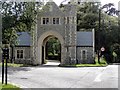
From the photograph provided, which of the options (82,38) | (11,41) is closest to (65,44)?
(82,38)

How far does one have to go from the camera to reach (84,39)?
5519 centimetres

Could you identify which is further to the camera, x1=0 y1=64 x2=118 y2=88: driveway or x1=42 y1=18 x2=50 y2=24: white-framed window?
x1=42 y1=18 x2=50 y2=24: white-framed window

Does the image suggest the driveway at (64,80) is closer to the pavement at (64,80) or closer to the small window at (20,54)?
the pavement at (64,80)

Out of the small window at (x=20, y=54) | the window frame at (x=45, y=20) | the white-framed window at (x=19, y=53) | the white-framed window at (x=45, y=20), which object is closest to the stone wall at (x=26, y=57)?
the white-framed window at (x=19, y=53)

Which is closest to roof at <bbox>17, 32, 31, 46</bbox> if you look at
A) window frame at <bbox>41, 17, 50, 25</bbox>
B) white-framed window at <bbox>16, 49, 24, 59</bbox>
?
white-framed window at <bbox>16, 49, 24, 59</bbox>

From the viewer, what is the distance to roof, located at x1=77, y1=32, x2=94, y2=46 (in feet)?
178

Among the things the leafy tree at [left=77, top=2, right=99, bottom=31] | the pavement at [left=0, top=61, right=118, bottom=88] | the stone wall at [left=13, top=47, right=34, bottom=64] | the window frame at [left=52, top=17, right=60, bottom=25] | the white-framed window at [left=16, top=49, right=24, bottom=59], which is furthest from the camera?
the leafy tree at [left=77, top=2, right=99, bottom=31]

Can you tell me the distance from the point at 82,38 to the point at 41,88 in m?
Answer: 36.0

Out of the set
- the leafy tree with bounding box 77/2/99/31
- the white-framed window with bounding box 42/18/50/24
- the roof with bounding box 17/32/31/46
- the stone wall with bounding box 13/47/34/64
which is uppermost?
the leafy tree with bounding box 77/2/99/31

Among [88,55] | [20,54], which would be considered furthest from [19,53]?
[88,55]

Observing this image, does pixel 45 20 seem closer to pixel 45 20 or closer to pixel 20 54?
pixel 45 20

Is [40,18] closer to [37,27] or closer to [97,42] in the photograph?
[37,27]

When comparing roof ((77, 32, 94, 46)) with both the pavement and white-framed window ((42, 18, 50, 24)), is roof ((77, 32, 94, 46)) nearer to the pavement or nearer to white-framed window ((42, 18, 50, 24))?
white-framed window ((42, 18, 50, 24))

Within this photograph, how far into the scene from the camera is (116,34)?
2798 inches
